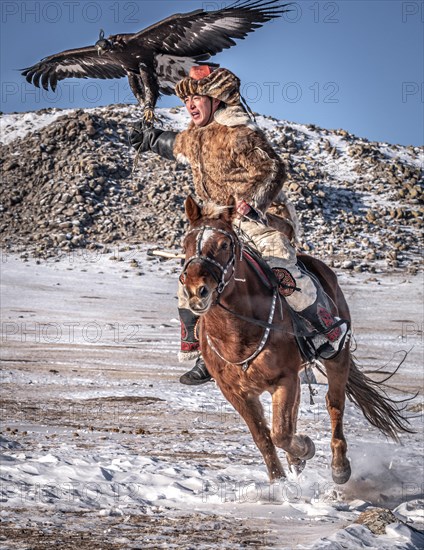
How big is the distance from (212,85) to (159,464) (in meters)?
3.79

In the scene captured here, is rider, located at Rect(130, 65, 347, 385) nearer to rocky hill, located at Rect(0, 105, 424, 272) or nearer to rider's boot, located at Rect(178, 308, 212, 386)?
rider's boot, located at Rect(178, 308, 212, 386)

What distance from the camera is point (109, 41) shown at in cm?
744

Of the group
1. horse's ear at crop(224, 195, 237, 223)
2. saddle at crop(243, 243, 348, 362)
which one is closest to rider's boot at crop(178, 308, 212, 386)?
saddle at crop(243, 243, 348, 362)

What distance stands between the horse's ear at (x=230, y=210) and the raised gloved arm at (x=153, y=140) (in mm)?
1484

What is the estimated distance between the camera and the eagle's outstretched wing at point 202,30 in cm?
718

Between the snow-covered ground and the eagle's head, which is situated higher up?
the eagle's head

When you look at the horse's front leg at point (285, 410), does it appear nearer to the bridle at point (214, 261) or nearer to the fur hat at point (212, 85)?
the bridle at point (214, 261)

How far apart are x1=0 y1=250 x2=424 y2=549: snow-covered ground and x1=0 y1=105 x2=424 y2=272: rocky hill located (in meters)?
15.9

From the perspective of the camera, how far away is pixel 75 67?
8227 mm

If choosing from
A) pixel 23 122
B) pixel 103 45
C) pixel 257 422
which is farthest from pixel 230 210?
pixel 23 122

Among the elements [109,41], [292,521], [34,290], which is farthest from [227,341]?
[34,290]

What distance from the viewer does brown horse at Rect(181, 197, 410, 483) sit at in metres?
5.34

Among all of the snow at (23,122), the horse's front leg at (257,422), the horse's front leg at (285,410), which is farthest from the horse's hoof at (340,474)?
the snow at (23,122)

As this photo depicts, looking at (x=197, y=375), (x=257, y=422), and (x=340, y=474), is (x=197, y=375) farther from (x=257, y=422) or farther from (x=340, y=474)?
(x=340, y=474)
